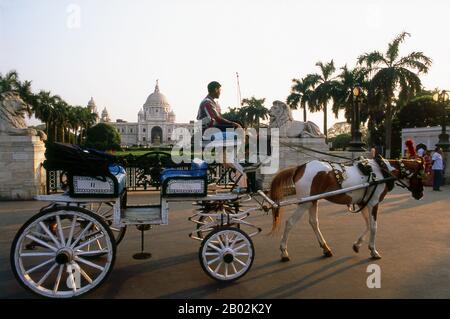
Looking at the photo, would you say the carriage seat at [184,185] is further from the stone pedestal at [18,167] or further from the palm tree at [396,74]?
the palm tree at [396,74]

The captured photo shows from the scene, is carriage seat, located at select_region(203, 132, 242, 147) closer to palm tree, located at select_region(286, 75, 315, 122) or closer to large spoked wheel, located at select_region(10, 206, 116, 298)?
large spoked wheel, located at select_region(10, 206, 116, 298)

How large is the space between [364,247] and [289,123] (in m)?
7.19

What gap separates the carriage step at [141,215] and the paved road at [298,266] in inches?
31.8

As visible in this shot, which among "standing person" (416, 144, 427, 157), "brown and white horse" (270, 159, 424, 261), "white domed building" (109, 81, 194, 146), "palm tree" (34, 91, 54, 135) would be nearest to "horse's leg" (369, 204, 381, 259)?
"brown and white horse" (270, 159, 424, 261)

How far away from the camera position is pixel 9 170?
1054 cm

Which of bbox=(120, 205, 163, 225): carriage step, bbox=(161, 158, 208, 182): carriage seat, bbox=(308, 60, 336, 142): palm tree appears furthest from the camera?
bbox=(308, 60, 336, 142): palm tree

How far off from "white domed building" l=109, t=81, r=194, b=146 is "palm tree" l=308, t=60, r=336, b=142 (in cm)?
9589

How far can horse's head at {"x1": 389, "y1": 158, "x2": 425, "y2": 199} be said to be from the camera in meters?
5.82

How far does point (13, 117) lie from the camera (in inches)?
429

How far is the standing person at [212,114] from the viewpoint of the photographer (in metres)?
4.93
